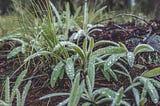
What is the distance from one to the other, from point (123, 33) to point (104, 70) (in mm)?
542

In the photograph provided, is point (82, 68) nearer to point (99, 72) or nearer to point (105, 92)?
point (99, 72)

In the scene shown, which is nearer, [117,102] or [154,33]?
[117,102]

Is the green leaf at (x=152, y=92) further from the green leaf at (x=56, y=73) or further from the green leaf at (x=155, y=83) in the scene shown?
the green leaf at (x=56, y=73)

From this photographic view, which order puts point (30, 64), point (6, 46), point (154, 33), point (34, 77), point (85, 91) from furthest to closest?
point (6, 46), point (154, 33), point (30, 64), point (34, 77), point (85, 91)

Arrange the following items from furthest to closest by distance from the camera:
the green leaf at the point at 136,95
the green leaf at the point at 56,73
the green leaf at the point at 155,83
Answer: the green leaf at the point at 56,73, the green leaf at the point at 155,83, the green leaf at the point at 136,95

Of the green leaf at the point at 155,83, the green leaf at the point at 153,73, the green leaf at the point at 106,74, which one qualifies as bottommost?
the green leaf at the point at 155,83

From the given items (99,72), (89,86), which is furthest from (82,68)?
(89,86)

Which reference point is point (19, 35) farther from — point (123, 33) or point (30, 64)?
point (123, 33)

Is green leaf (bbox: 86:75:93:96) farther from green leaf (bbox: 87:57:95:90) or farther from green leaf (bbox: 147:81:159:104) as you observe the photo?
green leaf (bbox: 147:81:159:104)

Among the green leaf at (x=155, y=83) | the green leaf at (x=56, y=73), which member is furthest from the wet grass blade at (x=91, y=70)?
the green leaf at (x=155, y=83)

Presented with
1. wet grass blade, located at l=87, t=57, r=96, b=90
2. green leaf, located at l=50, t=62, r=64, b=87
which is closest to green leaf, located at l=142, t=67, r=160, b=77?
wet grass blade, located at l=87, t=57, r=96, b=90

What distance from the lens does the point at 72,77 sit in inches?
64.7

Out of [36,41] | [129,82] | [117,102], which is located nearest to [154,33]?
[129,82]

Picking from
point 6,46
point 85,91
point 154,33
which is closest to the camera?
point 85,91
